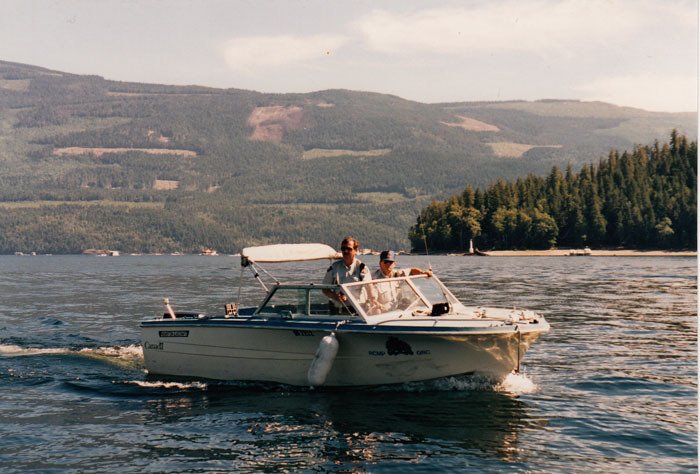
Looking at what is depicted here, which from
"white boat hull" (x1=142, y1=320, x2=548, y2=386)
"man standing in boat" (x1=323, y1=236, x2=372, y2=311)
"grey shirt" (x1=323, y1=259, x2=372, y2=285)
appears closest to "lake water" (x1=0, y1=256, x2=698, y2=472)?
"white boat hull" (x1=142, y1=320, x2=548, y2=386)

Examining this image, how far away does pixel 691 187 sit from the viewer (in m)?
162

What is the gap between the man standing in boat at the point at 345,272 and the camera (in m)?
17.6

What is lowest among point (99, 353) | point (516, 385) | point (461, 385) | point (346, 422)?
point (99, 353)

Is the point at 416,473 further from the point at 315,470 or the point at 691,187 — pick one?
the point at 691,187

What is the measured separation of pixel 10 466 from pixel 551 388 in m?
10.8

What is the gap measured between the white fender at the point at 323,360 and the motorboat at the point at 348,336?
20 mm

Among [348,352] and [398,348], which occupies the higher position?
[398,348]

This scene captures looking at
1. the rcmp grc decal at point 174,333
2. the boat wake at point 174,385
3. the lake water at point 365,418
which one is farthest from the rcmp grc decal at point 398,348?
the rcmp grc decal at point 174,333

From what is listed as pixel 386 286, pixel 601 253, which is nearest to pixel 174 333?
pixel 386 286

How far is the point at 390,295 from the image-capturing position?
17.8 metres

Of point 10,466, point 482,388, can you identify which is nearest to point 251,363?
point 482,388

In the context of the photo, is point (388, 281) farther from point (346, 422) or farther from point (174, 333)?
point (174, 333)

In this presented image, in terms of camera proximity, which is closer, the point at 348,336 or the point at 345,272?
the point at 348,336

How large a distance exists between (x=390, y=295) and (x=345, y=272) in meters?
1.05
